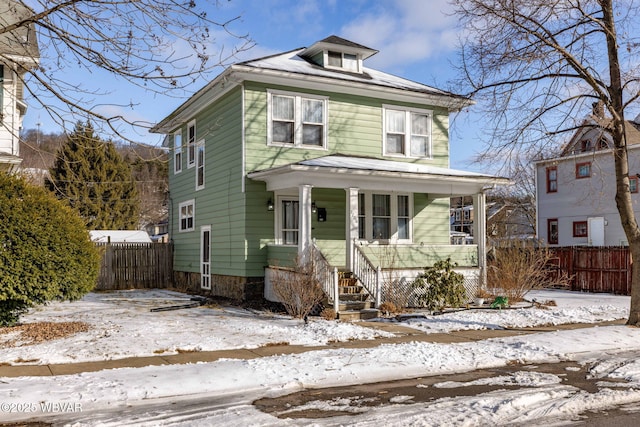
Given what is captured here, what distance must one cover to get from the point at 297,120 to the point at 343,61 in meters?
3.21

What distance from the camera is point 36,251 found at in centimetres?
1056

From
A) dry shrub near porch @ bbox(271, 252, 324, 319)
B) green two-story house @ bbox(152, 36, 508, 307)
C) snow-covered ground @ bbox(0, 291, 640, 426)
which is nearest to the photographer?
snow-covered ground @ bbox(0, 291, 640, 426)

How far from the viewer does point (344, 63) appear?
18.7 m

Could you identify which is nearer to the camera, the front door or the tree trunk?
the tree trunk

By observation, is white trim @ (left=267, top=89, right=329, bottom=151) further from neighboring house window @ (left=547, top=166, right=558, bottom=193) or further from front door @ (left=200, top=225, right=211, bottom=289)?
neighboring house window @ (left=547, top=166, right=558, bottom=193)

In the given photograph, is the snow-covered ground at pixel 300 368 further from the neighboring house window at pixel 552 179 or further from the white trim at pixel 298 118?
the neighboring house window at pixel 552 179

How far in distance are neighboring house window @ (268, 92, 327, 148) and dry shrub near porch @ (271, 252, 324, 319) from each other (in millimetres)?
4374

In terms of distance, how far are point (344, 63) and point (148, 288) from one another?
36.8ft

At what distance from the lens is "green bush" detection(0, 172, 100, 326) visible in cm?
1034

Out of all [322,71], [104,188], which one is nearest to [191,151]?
[322,71]

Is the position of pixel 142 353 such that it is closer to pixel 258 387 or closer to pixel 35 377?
pixel 35 377

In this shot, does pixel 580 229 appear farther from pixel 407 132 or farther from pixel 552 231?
pixel 407 132

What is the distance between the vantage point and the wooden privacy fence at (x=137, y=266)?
72.4 feet

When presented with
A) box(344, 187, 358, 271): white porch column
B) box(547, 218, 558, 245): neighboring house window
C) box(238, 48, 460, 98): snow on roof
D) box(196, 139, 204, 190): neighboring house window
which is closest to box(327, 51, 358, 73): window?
box(238, 48, 460, 98): snow on roof
